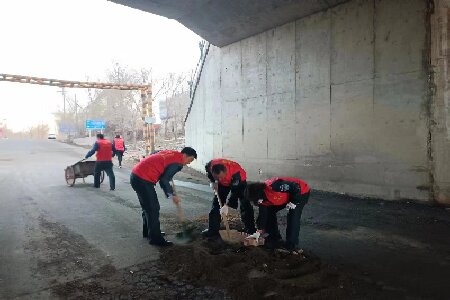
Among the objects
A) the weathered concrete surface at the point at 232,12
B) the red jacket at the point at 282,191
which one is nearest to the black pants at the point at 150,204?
the red jacket at the point at 282,191

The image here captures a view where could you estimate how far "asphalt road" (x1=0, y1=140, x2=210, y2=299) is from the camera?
4.22 meters

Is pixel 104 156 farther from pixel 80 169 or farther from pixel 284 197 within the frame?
pixel 284 197

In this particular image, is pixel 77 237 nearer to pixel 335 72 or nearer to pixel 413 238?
pixel 413 238

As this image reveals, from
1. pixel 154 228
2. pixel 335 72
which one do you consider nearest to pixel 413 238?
pixel 154 228

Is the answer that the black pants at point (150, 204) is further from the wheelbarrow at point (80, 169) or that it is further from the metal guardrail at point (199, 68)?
the metal guardrail at point (199, 68)

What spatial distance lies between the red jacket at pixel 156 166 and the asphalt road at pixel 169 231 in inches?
41.6

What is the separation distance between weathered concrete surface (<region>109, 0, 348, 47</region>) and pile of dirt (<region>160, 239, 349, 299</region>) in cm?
684

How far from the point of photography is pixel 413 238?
5559 mm

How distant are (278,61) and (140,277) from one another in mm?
7960

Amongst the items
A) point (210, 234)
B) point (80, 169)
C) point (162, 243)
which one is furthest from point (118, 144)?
point (162, 243)

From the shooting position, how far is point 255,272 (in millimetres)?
4160

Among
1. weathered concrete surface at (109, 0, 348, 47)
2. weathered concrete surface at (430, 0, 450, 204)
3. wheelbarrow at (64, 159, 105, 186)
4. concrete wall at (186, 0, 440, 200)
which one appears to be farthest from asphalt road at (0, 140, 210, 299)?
weathered concrete surface at (109, 0, 348, 47)

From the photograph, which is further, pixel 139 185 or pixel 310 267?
Result: pixel 139 185

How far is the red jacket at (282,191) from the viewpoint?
15.6ft
